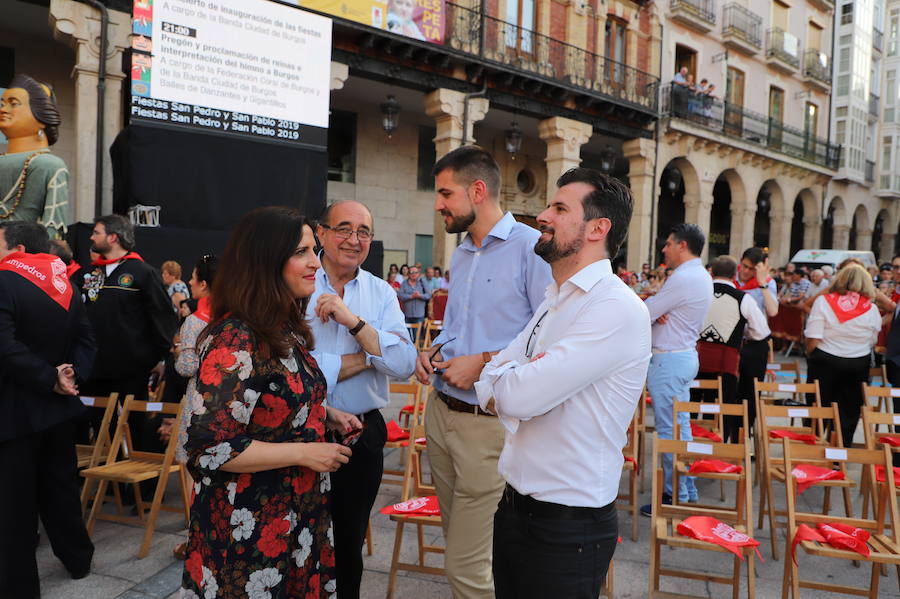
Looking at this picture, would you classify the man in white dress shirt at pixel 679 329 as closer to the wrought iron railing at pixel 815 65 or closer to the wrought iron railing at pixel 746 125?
the wrought iron railing at pixel 746 125

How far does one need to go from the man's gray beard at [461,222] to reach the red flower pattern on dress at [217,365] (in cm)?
110

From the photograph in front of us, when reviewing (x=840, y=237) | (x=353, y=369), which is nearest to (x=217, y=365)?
(x=353, y=369)

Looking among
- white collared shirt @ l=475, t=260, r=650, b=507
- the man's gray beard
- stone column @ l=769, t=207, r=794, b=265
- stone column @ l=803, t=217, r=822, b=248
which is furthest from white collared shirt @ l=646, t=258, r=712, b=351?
stone column @ l=803, t=217, r=822, b=248

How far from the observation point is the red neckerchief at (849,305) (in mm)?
5172

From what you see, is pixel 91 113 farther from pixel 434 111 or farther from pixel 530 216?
pixel 530 216

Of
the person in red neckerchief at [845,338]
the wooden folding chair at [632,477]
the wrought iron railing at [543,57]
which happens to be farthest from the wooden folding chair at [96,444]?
the wrought iron railing at [543,57]

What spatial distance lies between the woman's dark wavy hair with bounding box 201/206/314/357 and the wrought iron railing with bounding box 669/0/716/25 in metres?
20.0

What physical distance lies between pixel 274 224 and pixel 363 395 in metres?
0.88

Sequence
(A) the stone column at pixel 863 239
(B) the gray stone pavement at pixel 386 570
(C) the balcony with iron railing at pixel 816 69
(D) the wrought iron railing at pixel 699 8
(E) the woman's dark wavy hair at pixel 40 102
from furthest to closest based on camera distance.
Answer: (A) the stone column at pixel 863 239 < (C) the balcony with iron railing at pixel 816 69 < (D) the wrought iron railing at pixel 699 8 < (E) the woman's dark wavy hair at pixel 40 102 < (B) the gray stone pavement at pixel 386 570

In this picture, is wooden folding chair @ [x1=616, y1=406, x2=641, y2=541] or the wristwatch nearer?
the wristwatch

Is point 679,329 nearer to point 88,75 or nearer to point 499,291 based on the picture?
point 499,291

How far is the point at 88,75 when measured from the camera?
31.0 ft

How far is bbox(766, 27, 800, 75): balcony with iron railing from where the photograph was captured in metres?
22.2

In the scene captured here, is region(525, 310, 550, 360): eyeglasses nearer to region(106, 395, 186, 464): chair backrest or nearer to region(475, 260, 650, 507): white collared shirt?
region(475, 260, 650, 507): white collared shirt
